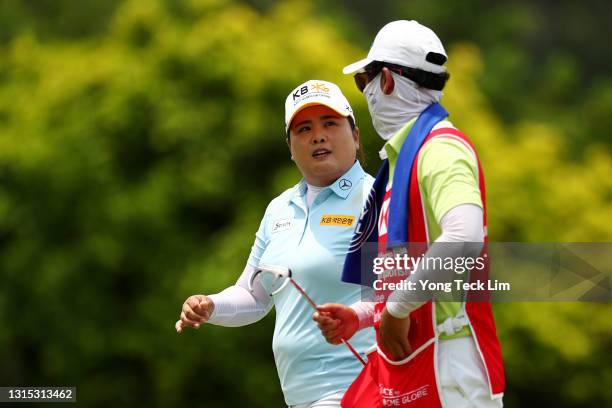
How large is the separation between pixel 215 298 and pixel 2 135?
459 inches

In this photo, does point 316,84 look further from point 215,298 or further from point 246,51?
point 246,51

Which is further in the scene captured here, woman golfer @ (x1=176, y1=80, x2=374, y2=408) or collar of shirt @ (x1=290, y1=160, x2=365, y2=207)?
collar of shirt @ (x1=290, y1=160, x2=365, y2=207)

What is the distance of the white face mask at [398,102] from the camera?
3941 mm

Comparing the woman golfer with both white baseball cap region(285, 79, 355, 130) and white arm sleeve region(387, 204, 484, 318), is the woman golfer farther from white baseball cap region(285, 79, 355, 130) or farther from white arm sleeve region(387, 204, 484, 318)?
white arm sleeve region(387, 204, 484, 318)

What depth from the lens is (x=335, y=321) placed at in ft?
12.9

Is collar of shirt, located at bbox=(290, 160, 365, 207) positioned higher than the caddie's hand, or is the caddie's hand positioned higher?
collar of shirt, located at bbox=(290, 160, 365, 207)

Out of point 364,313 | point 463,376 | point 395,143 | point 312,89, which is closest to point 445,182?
point 395,143

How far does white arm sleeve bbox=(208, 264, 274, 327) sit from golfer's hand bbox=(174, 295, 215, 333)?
0.10 m

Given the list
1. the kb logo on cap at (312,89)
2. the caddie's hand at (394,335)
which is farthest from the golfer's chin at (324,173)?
the caddie's hand at (394,335)

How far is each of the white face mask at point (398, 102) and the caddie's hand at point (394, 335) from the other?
66cm

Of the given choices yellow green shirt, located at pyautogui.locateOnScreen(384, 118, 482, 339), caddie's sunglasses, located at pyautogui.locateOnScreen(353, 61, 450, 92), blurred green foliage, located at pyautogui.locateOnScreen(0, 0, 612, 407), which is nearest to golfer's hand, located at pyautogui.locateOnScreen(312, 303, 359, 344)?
yellow green shirt, located at pyautogui.locateOnScreen(384, 118, 482, 339)

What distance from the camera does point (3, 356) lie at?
16.2m

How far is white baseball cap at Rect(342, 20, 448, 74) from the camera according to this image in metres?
3.91

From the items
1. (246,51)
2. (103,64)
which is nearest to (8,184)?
(103,64)
